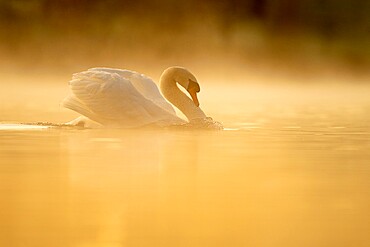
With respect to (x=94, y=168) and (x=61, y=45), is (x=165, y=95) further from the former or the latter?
(x=61, y=45)

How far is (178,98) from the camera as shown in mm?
14555

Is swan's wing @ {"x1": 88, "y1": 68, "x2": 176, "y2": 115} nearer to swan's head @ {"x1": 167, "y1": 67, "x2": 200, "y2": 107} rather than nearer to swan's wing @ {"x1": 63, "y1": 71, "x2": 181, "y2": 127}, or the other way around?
swan's wing @ {"x1": 63, "y1": 71, "x2": 181, "y2": 127}

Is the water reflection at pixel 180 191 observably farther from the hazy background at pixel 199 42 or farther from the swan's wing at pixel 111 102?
the hazy background at pixel 199 42

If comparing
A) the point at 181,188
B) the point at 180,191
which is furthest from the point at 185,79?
the point at 180,191

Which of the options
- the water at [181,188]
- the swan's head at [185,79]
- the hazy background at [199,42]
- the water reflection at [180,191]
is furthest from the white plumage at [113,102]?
the hazy background at [199,42]

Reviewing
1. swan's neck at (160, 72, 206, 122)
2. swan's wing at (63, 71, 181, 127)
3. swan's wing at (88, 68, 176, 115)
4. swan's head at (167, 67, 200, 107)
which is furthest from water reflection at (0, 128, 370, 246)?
swan's head at (167, 67, 200, 107)

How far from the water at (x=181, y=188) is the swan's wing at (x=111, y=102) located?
0.16 metres

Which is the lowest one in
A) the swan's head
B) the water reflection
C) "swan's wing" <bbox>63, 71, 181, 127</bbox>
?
the water reflection

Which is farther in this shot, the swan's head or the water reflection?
the swan's head

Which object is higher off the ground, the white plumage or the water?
the white plumage

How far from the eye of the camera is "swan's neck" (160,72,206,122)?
14.3 metres

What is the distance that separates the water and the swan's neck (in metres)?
0.82

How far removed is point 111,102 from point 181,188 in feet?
16.7

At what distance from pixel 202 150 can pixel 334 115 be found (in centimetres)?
790
